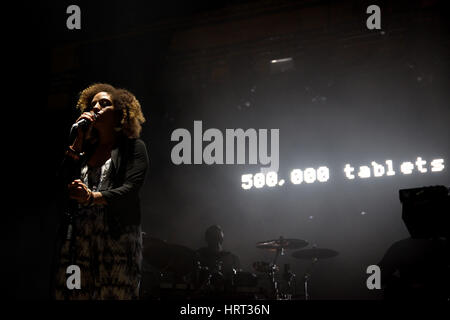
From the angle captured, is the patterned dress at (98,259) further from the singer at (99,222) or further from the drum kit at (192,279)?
the drum kit at (192,279)

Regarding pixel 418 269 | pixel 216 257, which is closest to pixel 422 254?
pixel 418 269

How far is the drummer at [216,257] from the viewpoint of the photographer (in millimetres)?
5861

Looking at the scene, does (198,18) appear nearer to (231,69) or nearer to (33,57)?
(231,69)

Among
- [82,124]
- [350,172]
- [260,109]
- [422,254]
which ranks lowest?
[422,254]

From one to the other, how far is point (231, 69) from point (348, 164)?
2179 mm

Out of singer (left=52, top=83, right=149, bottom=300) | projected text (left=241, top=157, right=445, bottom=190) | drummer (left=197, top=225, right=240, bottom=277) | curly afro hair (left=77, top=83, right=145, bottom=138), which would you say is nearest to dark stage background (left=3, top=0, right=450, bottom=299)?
projected text (left=241, top=157, right=445, bottom=190)

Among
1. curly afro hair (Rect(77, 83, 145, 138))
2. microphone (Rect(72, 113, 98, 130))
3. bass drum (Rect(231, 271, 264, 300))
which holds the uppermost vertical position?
curly afro hair (Rect(77, 83, 145, 138))

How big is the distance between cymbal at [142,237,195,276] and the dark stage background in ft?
5.48

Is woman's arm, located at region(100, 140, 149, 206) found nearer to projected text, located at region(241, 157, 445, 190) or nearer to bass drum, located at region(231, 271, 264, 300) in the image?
bass drum, located at region(231, 271, 264, 300)

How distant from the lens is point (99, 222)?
6.06 feet

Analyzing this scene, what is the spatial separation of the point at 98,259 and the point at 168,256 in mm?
3617

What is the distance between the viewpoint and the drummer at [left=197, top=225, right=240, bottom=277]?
5861 mm

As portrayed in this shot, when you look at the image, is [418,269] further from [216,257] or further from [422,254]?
[216,257]

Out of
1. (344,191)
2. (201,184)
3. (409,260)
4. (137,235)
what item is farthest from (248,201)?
(137,235)
